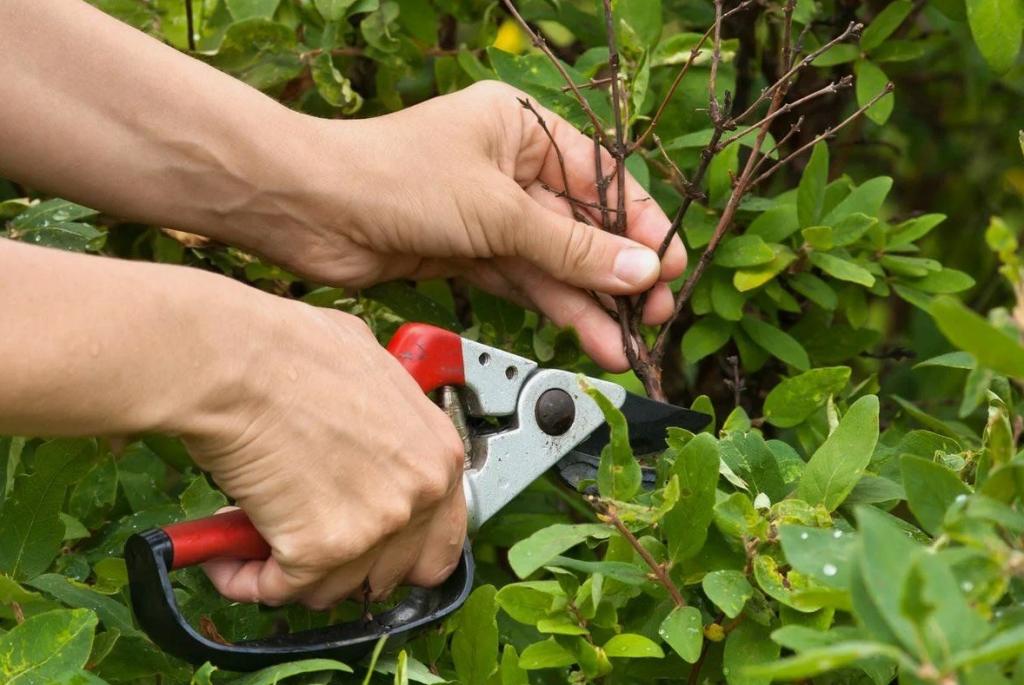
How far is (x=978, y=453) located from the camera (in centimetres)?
149

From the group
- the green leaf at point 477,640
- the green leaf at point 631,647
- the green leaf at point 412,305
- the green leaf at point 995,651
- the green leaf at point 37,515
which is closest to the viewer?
the green leaf at point 995,651

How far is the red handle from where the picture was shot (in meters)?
1.49

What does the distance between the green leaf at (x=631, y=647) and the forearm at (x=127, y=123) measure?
85 cm

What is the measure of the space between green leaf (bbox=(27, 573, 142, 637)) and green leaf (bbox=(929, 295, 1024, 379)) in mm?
996

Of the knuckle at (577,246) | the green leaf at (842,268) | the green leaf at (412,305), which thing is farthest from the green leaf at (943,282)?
the green leaf at (412,305)

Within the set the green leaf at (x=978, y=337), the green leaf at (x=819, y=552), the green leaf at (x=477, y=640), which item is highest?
the green leaf at (x=978, y=337)

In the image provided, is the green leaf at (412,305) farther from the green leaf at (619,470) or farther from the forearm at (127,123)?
the green leaf at (619,470)

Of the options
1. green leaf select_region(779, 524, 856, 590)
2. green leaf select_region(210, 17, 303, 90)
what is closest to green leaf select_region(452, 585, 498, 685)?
green leaf select_region(779, 524, 856, 590)

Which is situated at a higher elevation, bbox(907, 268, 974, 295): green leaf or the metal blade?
bbox(907, 268, 974, 295): green leaf

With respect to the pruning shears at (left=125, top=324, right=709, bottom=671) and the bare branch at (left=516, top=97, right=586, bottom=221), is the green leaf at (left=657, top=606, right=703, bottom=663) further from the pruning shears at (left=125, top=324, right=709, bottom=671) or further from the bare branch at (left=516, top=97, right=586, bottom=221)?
the bare branch at (left=516, top=97, right=586, bottom=221)

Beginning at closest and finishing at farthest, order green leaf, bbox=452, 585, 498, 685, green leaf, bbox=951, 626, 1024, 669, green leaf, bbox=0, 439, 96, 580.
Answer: green leaf, bbox=951, 626, 1024, 669 → green leaf, bbox=452, 585, 498, 685 → green leaf, bbox=0, 439, 96, 580

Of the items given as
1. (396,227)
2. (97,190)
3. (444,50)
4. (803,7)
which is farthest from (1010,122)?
(97,190)

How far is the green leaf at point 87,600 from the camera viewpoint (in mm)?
1543

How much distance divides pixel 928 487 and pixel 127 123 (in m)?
1.24
